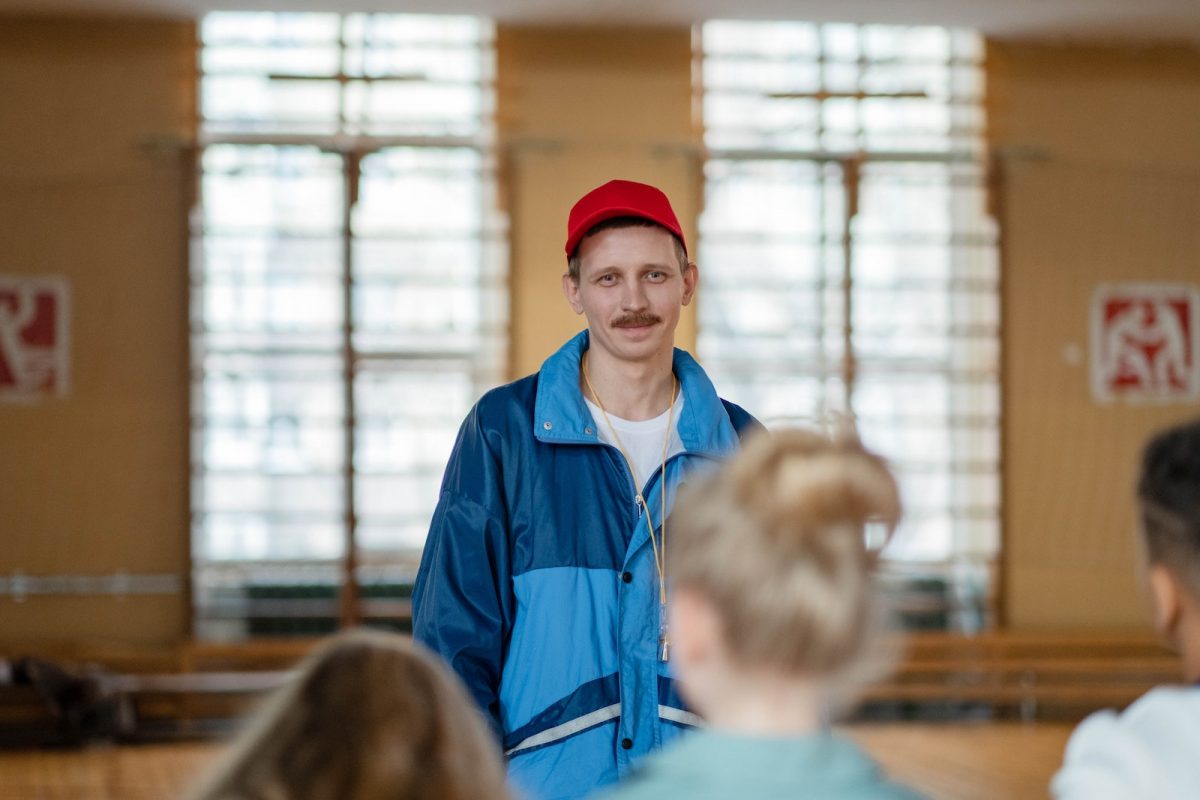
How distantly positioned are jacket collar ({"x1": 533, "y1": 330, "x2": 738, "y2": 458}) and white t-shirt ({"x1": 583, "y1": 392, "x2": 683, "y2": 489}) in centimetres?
2

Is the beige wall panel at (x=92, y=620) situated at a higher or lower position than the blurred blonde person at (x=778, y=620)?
lower

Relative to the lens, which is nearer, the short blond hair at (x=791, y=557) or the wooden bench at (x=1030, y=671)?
the short blond hair at (x=791, y=557)

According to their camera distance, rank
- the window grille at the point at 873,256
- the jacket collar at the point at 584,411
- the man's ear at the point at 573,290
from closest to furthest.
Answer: the jacket collar at the point at 584,411 < the man's ear at the point at 573,290 < the window grille at the point at 873,256

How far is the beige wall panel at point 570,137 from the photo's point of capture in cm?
857

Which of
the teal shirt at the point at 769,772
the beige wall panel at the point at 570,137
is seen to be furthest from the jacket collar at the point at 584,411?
the beige wall panel at the point at 570,137

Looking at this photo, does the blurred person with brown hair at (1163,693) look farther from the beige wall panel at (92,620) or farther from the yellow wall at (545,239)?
the beige wall panel at (92,620)

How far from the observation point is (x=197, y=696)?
819 cm

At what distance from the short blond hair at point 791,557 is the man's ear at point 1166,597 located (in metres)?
0.33

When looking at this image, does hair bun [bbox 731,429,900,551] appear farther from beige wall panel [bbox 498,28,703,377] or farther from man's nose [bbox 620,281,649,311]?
beige wall panel [bbox 498,28,703,377]

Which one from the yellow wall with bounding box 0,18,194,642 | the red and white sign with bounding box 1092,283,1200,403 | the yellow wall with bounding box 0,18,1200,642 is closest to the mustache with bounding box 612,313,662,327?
the yellow wall with bounding box 0,18,1200,642

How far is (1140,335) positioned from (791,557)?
850 centimetres

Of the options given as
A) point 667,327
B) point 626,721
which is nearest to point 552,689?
point 626,721

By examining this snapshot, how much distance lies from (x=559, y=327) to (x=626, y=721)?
663 centimetres

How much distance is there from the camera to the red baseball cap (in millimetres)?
2143
